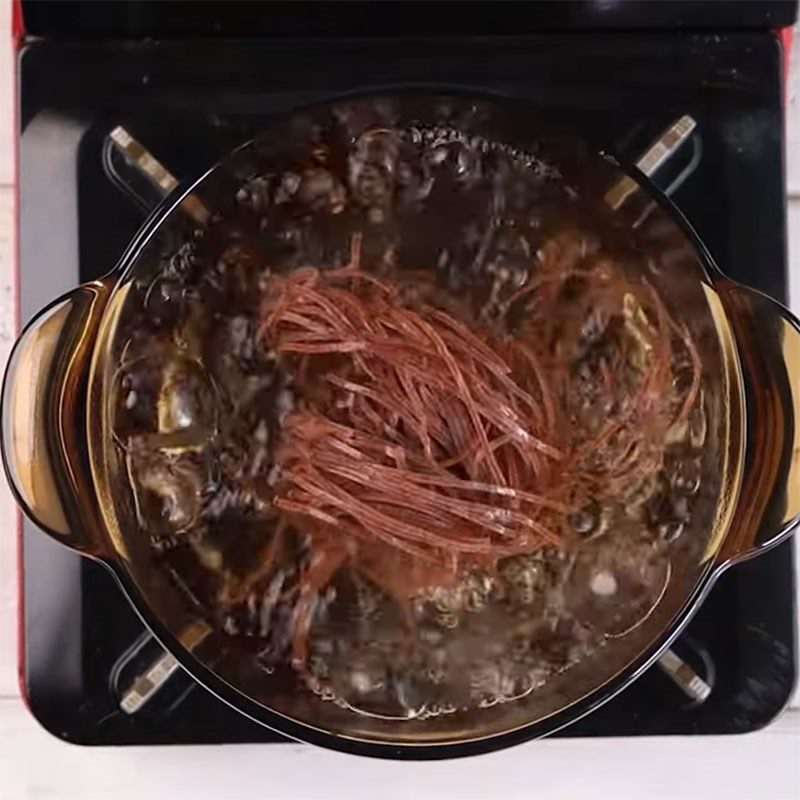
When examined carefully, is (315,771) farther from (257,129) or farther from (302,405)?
(257,129)

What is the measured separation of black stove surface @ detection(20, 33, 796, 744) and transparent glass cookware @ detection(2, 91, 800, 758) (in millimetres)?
57

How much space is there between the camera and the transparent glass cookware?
0.53 metres

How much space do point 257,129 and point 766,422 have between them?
254 mm

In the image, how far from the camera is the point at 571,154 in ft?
1.81

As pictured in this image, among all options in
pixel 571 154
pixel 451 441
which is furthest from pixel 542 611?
pixel 571 154

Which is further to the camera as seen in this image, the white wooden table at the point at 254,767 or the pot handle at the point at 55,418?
the white wooden table at the point at 254,767

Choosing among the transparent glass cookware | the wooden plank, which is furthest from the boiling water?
the wooden plank

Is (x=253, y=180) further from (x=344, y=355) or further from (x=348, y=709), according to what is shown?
(x=348, y=709)

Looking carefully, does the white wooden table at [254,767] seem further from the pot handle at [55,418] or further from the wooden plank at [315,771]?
the pot handle at [55,418]

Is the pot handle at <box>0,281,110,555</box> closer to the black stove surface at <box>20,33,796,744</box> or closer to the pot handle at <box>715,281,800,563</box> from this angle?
the black stove surface at <box>20,33,796,744</box>

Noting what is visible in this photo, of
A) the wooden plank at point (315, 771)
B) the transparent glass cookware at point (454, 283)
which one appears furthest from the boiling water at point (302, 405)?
the wooden plank at point (315, 771)

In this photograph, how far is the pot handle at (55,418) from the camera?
1.72 feet

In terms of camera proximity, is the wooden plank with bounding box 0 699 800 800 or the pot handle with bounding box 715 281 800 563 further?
the wooden plank with bounding box 0 699 800 800

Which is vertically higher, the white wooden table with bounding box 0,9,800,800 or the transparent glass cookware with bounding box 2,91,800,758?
the transparent glass cookware with bounding box 2,91,800,758
